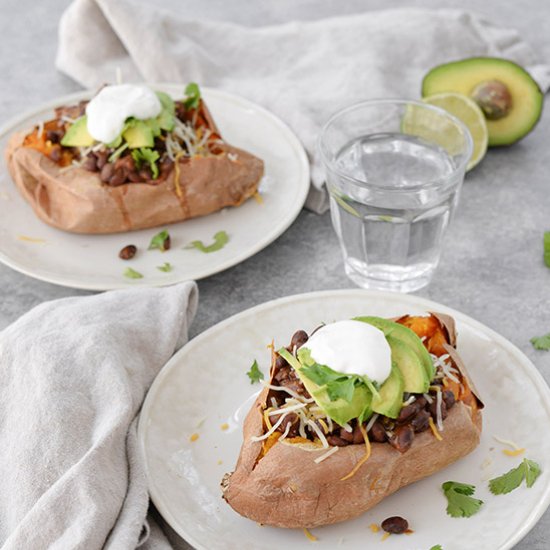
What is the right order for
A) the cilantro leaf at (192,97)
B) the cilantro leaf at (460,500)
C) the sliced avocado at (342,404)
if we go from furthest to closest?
the cilantro leaf at (192,97), the cilantro leaf at (460,500), the sliced avocado at (342,404)

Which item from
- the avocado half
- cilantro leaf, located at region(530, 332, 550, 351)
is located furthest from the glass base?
the avocado half

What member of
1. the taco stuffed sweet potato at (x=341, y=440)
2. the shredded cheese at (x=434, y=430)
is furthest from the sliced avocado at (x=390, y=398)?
the shredded cheese at (x=434, y=430)

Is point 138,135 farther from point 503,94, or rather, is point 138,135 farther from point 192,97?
point 503,94

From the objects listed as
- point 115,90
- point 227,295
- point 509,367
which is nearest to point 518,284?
point 509,367

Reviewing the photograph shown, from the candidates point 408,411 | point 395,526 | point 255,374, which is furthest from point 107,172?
point 395,526

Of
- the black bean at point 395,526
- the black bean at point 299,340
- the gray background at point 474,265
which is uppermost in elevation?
the black bean at point 299,340

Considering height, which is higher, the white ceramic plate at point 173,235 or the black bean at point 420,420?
the black bean at point 420,420

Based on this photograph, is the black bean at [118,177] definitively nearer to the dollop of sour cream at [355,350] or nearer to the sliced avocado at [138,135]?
the sliced avocado at [138,135]
